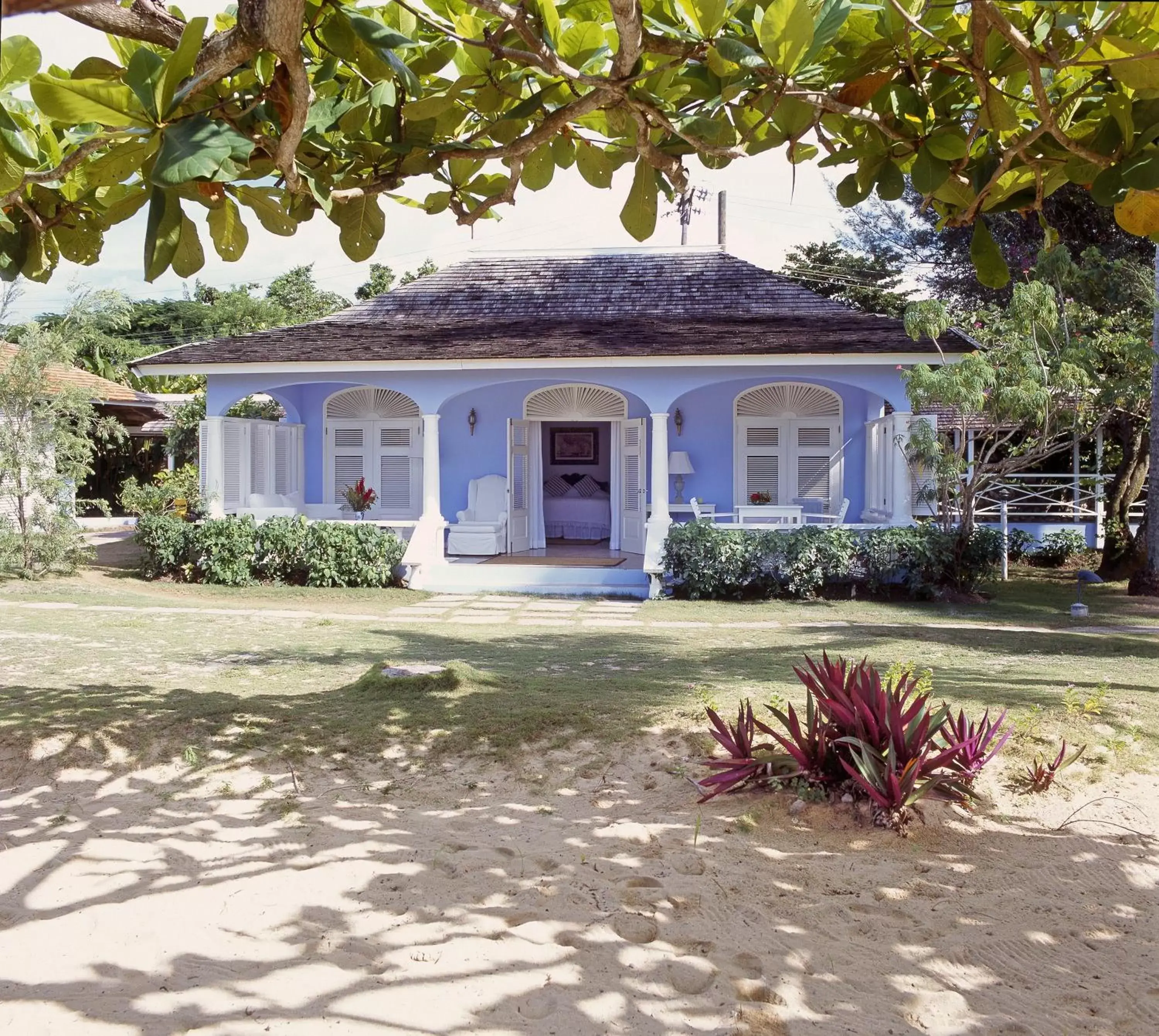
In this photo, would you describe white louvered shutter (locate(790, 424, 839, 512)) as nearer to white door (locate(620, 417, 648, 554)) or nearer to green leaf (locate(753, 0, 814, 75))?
white door (locate(620, 417, 648, 554))

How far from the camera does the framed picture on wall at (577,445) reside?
2097 cm

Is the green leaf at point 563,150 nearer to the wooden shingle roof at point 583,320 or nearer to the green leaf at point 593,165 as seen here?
the green leaf at point 593,165

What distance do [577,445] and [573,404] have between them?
343 cm

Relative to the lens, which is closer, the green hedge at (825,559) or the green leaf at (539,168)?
the green leaf at (539,168)

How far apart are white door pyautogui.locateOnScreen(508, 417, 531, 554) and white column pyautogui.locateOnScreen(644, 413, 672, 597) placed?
287cm

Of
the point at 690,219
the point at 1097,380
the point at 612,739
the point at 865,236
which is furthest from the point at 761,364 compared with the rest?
the point at 865,236

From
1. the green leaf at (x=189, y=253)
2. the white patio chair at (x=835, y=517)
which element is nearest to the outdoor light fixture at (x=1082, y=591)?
the white patio chair at (x=835, y=517)


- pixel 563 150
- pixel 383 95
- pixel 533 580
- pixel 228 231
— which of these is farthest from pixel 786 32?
pixel 533 580

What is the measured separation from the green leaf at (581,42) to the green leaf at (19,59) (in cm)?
163

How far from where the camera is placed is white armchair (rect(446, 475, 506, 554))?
1666 centimetres

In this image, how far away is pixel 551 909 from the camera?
3963mm

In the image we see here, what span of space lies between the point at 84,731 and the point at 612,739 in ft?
9.71

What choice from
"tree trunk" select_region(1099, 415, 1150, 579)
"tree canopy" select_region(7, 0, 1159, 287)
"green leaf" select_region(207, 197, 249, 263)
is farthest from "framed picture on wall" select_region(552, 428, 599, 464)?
"green leaf" select_region(207, 197, 249, 263)

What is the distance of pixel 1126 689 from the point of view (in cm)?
710
